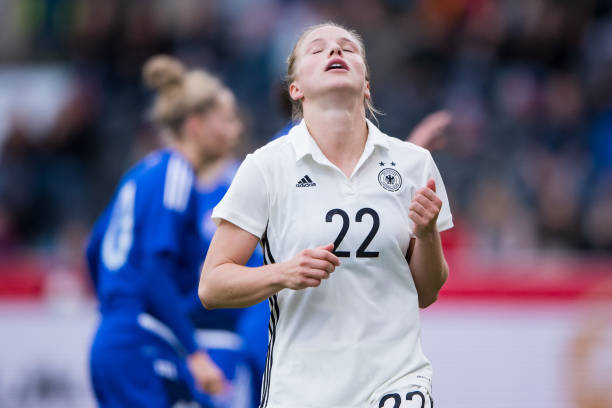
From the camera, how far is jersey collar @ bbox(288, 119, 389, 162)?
3.44 meters

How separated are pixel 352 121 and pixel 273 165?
13.5 inches

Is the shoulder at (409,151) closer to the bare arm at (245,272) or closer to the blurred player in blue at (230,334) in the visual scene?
the bare arm at (245,272)

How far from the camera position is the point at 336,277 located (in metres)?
3.29

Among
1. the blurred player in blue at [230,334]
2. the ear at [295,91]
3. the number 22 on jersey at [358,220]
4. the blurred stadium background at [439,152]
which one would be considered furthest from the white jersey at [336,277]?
the blurred stadium background at [439,152]

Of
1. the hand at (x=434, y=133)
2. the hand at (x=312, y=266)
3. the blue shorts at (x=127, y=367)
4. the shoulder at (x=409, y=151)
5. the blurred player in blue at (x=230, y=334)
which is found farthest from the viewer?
the blurred player in blue at (x=230, y=334)

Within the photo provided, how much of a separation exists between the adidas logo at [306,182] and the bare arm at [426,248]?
384 millimetres

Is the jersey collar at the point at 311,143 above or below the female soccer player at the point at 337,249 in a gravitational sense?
above

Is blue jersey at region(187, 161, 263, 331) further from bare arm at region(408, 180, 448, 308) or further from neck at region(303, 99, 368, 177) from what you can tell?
bare arm at region(408, 180, 448, 308)

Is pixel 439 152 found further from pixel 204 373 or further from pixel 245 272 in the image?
pixel 245 272

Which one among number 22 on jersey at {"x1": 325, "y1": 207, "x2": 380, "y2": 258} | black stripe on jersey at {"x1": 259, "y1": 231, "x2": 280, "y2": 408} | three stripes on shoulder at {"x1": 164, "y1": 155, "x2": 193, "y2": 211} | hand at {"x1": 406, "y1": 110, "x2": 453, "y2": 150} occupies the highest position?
hand at {"x1": 406, "y1": 110, "x2": 453, "y2": 150}

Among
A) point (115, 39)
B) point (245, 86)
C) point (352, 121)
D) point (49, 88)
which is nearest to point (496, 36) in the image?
point (245, 86)

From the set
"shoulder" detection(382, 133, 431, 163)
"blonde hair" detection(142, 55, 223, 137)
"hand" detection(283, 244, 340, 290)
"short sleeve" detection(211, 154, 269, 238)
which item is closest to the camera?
"hand" detection(283, 244, 340, 290)

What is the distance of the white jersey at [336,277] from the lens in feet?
10.7

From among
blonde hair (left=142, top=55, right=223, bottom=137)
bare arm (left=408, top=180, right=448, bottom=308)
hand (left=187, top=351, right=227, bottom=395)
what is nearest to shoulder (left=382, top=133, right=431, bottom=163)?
bare arm (left=408, top=180, right=448, bottom=308)
